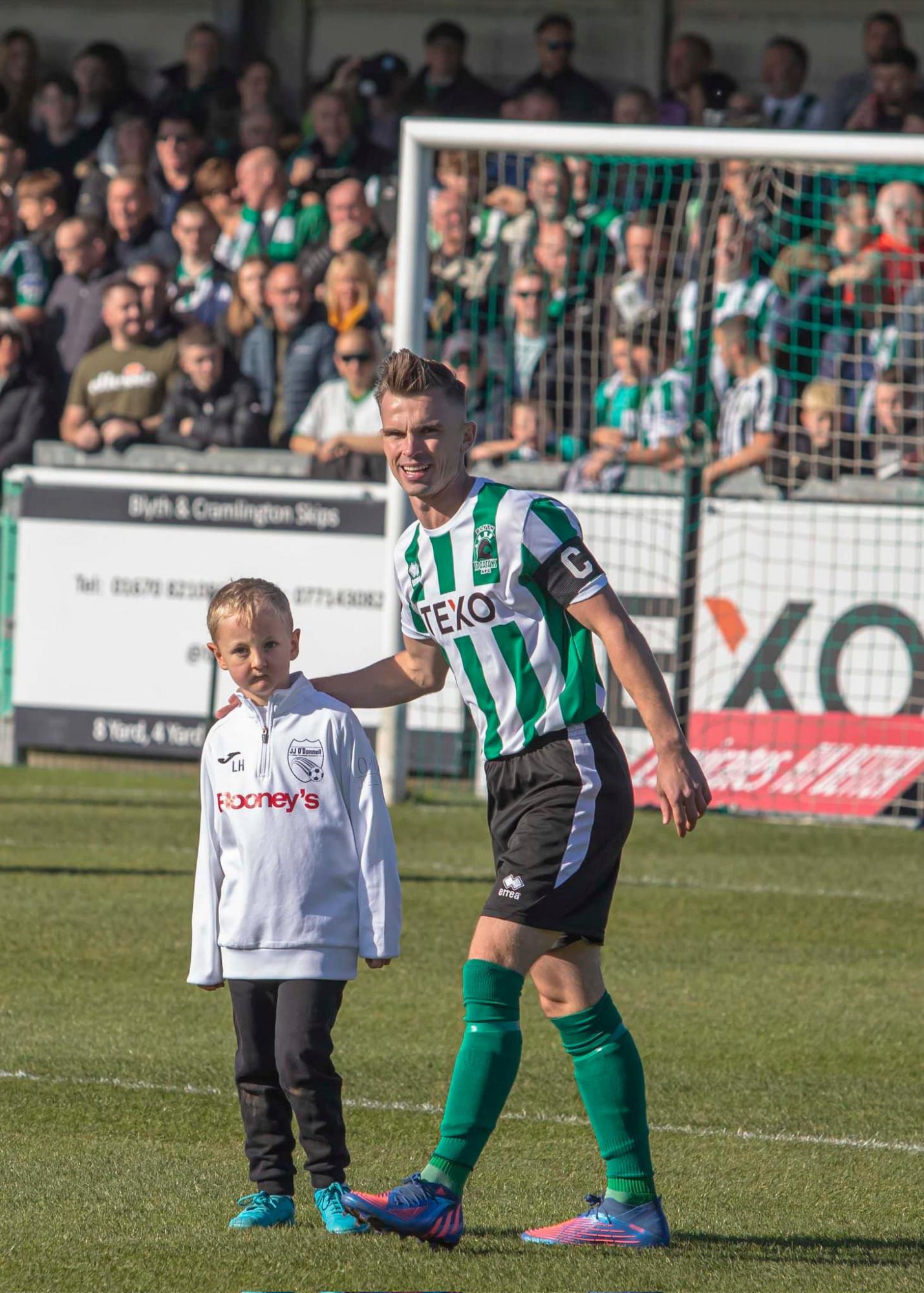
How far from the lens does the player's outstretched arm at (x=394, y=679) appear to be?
4828 millimetres

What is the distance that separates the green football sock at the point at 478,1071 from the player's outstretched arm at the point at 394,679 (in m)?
0.80

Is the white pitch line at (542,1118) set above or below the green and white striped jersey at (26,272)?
below

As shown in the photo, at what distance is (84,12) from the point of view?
20.2 metres

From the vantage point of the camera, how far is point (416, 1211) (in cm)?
416

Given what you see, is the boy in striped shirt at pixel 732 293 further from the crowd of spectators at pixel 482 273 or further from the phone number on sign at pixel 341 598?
the phone number on sign at pixel 341 598

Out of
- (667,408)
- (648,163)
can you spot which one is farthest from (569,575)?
(667,408)

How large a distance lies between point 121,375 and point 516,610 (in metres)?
10.8

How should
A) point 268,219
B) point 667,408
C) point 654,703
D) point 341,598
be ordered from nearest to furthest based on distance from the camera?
point 654,703
point 341,598
point 667,408
point 268,219

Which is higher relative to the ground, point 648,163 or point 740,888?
point 648,163

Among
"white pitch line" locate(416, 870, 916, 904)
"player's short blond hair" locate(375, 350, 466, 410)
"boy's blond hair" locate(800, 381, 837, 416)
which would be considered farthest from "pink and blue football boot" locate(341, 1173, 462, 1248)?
"boy's blond hair" locate(800, 381, 837, 416)

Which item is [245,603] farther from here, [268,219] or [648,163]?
[268,219]

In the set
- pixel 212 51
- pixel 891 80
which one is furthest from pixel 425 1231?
pixel 212 51

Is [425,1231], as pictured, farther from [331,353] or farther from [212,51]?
[212,51]

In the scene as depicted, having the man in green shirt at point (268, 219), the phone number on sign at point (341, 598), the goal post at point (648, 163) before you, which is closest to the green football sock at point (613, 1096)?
the goal post at point (648, 163)
